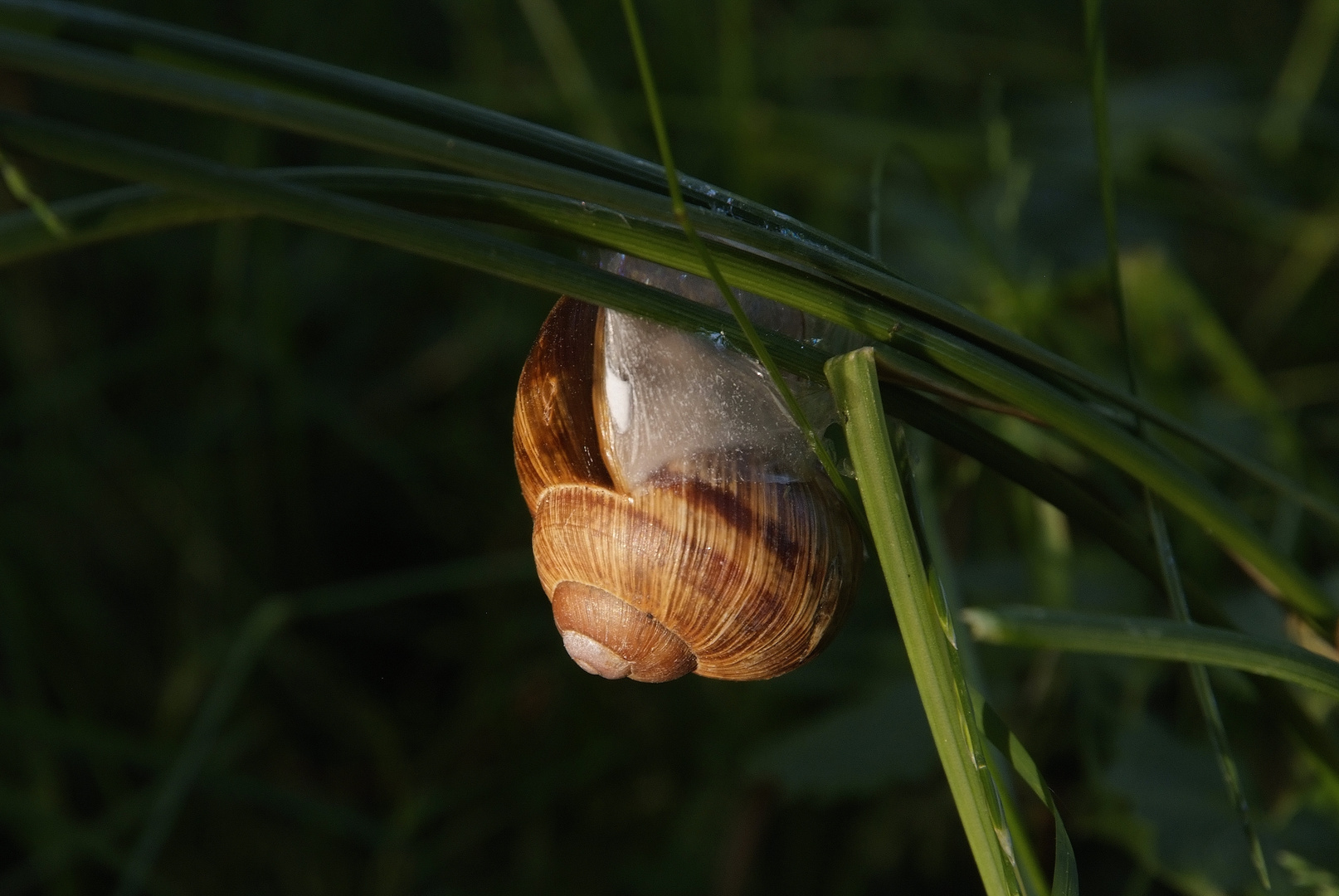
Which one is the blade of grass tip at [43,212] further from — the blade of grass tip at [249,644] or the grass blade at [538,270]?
the blade of grass tip at [249,644]

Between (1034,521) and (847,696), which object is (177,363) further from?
(1034,521)

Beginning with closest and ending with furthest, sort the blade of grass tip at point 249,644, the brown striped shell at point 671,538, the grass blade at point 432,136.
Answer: the grass blade at point 432,136, the brown striped shell at point 671,538, the blade of grass tip at point 249,644

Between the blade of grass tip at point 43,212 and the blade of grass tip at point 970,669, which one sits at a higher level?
the blade of grass tip at point 43,212

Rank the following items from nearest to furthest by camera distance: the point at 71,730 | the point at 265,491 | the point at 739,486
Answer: the point at 739,486
the point at 71,730
the point at 265,491

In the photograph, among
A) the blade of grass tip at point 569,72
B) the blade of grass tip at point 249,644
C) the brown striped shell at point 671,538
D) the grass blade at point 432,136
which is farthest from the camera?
the blade of grass tip at point 569,72

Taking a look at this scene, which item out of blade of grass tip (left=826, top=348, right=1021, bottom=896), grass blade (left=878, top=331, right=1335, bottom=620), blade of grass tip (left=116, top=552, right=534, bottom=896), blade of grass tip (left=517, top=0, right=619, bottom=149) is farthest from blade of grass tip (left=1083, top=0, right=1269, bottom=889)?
blade of grass tip (left=517, top=0, right=619, bottom=149)

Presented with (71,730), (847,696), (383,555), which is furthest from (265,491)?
(847,696)

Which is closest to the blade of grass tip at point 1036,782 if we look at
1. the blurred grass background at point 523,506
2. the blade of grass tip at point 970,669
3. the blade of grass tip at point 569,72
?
the blade of grass tip at point 970,669
